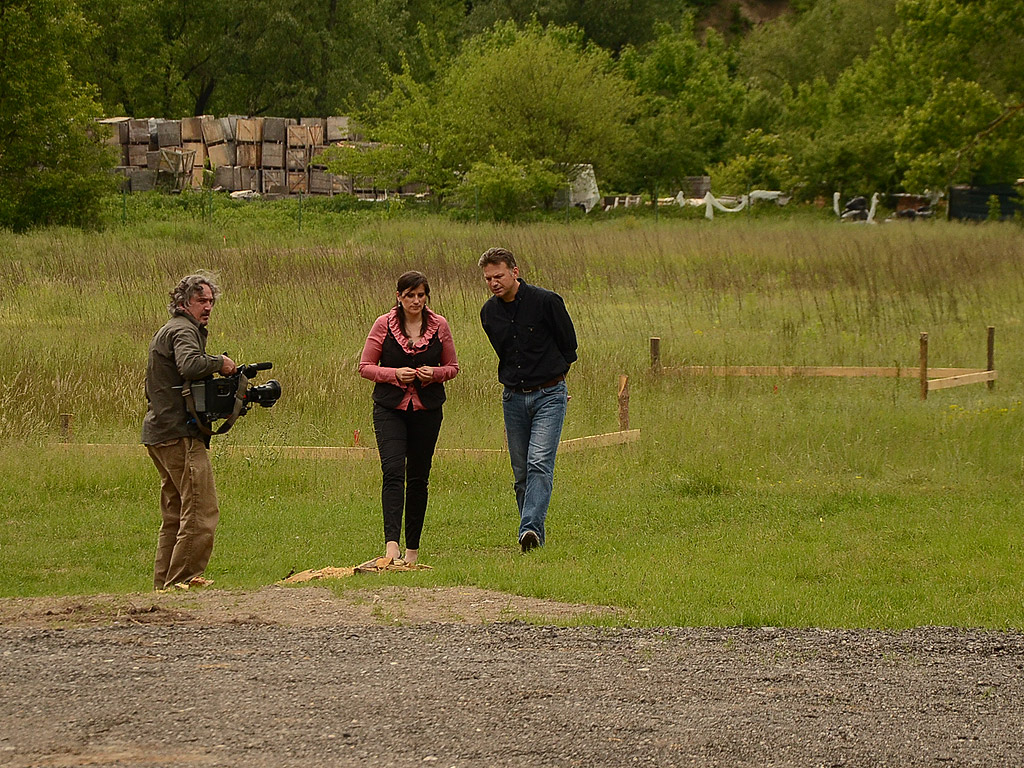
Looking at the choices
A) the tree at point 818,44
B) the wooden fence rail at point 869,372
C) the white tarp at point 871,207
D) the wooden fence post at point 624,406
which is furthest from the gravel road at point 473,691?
the tree at point 818,44

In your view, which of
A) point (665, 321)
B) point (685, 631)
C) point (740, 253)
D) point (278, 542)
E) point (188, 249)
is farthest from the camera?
point (740, 253)

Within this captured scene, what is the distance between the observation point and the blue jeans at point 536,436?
30.9 ft

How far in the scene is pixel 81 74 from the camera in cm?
5797

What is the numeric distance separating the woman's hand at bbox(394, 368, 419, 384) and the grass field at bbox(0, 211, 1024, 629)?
48.7 inches

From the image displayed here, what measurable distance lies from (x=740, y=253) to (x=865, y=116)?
27497mm

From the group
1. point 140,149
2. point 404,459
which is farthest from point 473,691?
point 140,149

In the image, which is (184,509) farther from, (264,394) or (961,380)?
(961,380)

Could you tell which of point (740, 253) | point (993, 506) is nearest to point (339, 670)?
point (993, 506)

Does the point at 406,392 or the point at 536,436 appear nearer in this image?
the point at 406,392

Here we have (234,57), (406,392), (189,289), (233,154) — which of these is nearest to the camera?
(189,289)

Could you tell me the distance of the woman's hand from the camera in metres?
8.61

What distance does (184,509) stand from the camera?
856 centimetres

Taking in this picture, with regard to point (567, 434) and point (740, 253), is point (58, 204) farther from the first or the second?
point (567, 434)

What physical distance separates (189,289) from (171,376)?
0.54 metres
